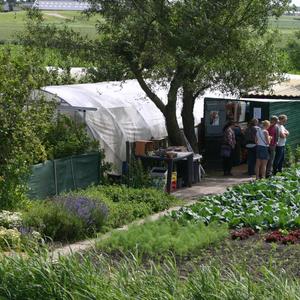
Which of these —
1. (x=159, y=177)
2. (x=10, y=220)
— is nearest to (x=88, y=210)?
(x=10, y=220)

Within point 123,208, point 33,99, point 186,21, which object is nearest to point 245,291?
point 123,208

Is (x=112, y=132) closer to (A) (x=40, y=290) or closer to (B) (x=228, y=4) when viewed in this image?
(B) (x=228, y=4)

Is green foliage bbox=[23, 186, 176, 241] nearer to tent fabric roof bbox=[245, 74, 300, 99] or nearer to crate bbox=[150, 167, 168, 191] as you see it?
crate bbox=[150, 167, 168, 191]

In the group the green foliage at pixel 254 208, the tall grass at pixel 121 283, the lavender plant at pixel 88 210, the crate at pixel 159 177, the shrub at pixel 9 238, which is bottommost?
the crate at pixel 159 177

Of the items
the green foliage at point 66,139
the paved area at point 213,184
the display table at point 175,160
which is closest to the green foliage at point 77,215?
the green foliage at point 66,139

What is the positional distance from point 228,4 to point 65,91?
15.2 ft

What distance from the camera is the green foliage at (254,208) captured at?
14188mm

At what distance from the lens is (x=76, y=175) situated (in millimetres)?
18422

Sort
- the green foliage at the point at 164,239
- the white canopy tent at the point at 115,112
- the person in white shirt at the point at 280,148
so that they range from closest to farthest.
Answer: the green foliage at the point at 164,239 < the white canopy tent at the point at 115,112 < the person in white shirt at the point at 280,148

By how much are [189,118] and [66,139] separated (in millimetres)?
5422

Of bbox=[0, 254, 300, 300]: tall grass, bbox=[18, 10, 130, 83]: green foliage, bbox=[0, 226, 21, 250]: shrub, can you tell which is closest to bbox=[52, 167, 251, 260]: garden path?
bbox=[0, 226, 21, 250]: shrub

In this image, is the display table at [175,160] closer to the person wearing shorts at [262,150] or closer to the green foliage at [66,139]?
the green foliage at [66,139]

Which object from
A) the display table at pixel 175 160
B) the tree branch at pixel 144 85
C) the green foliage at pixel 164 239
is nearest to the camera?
the green foliage at pixel 164 239

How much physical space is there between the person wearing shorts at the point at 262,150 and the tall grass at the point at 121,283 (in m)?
12.4
